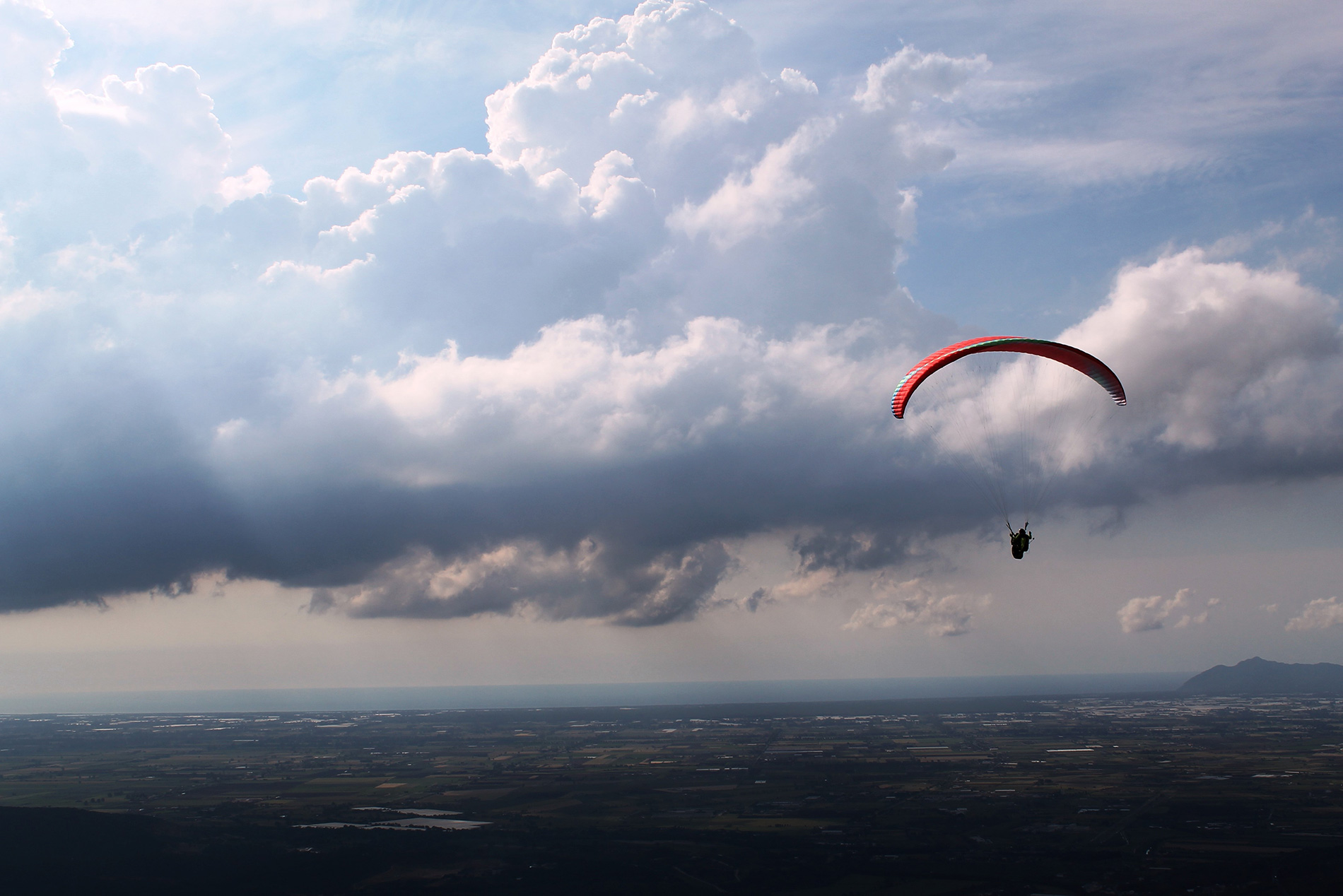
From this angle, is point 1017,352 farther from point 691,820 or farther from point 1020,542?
point 691,820

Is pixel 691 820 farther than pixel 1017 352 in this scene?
Yes

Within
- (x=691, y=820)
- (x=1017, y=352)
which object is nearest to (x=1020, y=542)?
(x=1017, y=352)

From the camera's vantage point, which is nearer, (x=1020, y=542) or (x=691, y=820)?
(x=1020, y=542)

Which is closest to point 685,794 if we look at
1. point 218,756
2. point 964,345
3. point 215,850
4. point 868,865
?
point 868,865

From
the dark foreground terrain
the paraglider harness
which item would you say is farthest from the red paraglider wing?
the dark foreground terrain

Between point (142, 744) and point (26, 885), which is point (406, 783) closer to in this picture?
point (26, 885)

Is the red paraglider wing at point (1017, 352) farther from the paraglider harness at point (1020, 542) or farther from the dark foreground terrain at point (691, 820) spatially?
the dark foreground terrain at point (691, 820)

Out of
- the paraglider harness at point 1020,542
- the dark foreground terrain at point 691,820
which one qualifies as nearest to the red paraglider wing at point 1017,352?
the paraglider harness at point 1020,542

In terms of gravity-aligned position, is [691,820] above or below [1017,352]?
below
